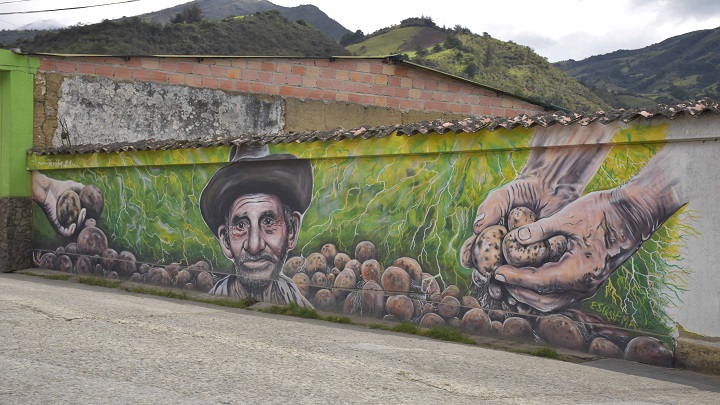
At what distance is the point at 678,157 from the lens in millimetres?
8336

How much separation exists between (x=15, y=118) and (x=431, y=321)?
1008 centimetres

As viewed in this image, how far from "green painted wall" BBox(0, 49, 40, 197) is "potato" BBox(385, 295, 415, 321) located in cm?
930

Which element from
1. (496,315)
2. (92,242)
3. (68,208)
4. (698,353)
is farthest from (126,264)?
(698,353)

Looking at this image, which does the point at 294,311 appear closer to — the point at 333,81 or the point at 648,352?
the point at 648,352

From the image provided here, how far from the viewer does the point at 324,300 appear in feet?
37.9

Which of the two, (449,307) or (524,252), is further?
(449,307)

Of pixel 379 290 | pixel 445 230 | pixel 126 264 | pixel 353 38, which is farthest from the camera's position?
pixel 353 38

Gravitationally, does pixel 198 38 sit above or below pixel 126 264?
above

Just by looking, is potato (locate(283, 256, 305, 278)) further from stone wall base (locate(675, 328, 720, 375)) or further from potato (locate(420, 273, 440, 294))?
stone wall base (locate(675, 328, 720, 375))

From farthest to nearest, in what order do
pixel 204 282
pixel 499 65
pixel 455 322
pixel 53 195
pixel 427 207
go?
pixel 499 65, pixel 53 195, pixel 204 282, pixel 427 207, pixel 455 322

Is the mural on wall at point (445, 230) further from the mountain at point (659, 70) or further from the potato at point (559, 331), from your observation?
the mountain at point (659, 70)

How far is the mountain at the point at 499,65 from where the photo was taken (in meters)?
43.2

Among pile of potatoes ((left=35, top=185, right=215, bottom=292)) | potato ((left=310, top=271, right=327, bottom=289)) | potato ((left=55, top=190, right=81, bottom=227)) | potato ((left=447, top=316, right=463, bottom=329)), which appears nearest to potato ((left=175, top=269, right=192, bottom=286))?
pile of potatoes ((left=35, top=185, right=215, bottom=292))

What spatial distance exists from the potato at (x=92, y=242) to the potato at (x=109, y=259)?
0.36 feet
